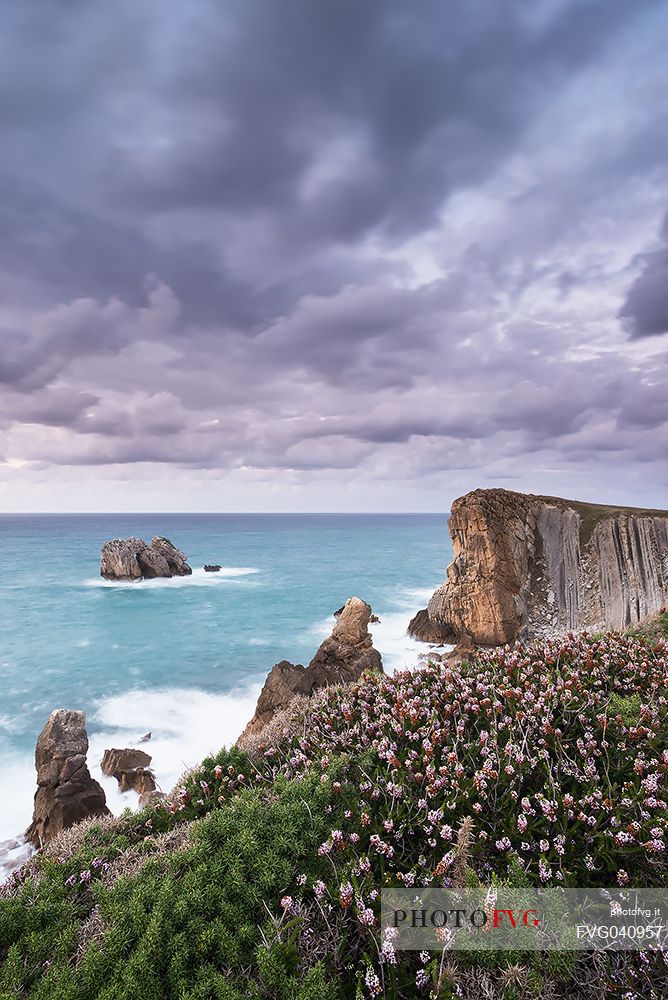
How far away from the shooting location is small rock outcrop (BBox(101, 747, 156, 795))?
1961 cm

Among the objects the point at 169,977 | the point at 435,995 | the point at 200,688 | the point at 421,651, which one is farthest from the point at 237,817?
the point at 421,651

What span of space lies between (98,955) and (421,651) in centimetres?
3673

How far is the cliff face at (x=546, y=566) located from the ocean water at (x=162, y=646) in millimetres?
7332

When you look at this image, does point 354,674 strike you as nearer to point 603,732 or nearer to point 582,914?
point 603,732

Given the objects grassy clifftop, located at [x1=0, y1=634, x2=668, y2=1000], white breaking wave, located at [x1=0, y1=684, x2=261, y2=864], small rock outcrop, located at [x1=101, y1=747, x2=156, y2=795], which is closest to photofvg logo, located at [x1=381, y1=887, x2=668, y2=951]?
grassy clifftop, located at [x1=0, y1=634, x2=668, y2=1000]

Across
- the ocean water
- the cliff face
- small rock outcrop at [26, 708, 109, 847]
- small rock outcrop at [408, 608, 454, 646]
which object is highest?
the cliff face

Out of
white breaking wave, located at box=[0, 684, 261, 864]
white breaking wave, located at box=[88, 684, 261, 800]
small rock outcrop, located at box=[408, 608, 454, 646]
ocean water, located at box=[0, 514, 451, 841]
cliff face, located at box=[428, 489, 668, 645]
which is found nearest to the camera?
white breaking wave, located at box=[0, 684, 261, 864]

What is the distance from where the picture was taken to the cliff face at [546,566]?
111 feet

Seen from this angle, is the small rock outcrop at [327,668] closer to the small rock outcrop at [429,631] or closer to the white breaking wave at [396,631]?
the white breaking wave at [396,631]

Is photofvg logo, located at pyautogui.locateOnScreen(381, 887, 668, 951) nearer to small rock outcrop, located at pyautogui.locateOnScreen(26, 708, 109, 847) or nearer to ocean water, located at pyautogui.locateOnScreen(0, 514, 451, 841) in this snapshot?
ocean water, located at pyautogui.locateOnScreen(0, 514, 451, 841)

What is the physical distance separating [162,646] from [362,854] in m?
45.1

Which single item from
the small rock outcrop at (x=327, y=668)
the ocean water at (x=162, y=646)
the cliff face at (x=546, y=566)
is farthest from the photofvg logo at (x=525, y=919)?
the cliff face at (x=546, y=566)

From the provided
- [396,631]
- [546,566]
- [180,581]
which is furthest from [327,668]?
[180,581]

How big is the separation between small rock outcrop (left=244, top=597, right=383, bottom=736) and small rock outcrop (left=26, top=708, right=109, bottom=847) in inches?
232
